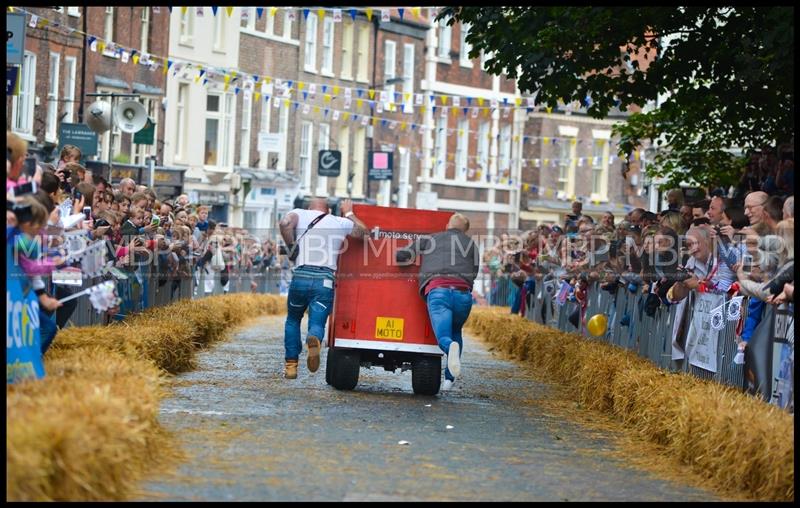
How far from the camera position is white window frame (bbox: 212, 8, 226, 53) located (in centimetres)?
5384

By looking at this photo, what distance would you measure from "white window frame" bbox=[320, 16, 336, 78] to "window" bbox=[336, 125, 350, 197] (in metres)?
2.97

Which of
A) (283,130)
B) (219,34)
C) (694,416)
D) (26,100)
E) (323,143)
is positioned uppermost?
(219,34)

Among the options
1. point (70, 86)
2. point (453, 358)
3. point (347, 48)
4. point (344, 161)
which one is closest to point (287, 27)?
point (347, 48)

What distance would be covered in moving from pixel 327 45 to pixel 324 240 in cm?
4525

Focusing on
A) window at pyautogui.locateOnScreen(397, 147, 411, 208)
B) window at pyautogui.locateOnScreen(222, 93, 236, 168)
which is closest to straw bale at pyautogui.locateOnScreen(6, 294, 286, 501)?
window at pyautogui.locateOnScreen(222, 93, 236, 168)

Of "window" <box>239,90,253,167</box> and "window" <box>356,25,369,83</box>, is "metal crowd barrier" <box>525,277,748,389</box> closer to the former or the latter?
"window" <box>239,90,253,167</box>

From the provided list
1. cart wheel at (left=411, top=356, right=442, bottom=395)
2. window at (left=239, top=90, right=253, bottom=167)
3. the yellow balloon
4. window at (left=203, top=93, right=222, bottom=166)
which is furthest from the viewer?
window at (left=239, top=90, right=253, bottom=167)

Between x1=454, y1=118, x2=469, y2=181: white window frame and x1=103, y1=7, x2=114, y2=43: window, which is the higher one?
x1=103, y1=7, x2=114, y2=43: window

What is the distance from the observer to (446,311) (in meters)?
16.7

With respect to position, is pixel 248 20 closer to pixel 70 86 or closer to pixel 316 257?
pixel 70 86

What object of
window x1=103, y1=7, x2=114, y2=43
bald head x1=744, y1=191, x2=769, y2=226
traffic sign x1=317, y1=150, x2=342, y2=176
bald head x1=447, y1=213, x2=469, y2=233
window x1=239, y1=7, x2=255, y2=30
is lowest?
bald head x1=447, y1=213, x2=469, y2=233

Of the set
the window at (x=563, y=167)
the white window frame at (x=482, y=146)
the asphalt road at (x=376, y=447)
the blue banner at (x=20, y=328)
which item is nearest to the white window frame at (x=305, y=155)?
the white window frame at (x=482, y=146)

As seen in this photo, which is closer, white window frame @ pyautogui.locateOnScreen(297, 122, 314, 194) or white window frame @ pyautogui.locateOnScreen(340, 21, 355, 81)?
white window frame @ pyautogui.locateOnScreen(297, 122, 314, 194)

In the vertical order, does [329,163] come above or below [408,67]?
below
